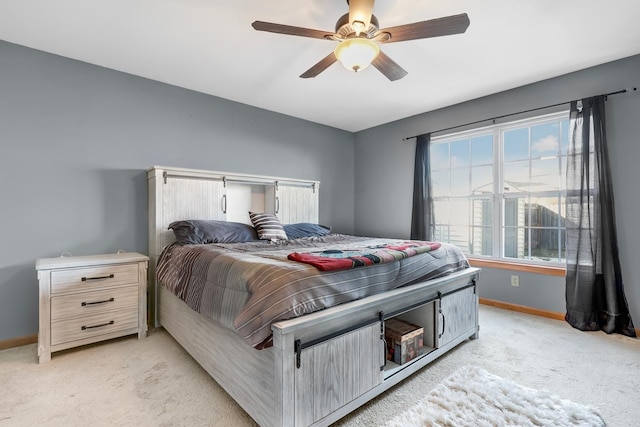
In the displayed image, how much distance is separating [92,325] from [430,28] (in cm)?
318

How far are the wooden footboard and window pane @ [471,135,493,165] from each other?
2142mm

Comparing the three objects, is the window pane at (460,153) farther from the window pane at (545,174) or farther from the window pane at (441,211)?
the window pane at (545,174)

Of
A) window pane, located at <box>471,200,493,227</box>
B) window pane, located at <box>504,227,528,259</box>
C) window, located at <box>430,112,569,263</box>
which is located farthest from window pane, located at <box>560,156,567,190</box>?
window pane, located at <box>471,200,493,227</box>

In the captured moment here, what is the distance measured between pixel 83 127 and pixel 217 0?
1778mm

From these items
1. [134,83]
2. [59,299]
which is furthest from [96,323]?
[134,83]

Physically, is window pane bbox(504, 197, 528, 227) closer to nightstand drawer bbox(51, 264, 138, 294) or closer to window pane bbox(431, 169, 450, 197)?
window pane bbox(431, 169, 450, 197)

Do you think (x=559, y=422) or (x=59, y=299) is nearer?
(x=559, y=422)

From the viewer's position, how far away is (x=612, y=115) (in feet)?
8.98

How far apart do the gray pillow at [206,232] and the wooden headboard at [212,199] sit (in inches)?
7.0

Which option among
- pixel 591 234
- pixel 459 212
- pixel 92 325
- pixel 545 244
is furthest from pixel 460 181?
pixel 92 325

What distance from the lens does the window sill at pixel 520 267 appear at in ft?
10.00

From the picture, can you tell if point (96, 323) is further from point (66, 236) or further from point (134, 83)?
point (134, 83)

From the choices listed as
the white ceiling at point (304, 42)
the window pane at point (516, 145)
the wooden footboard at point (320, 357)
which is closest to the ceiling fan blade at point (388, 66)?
the white ceiling at point (304, 42)

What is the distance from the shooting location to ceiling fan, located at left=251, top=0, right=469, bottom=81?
1664 mm
